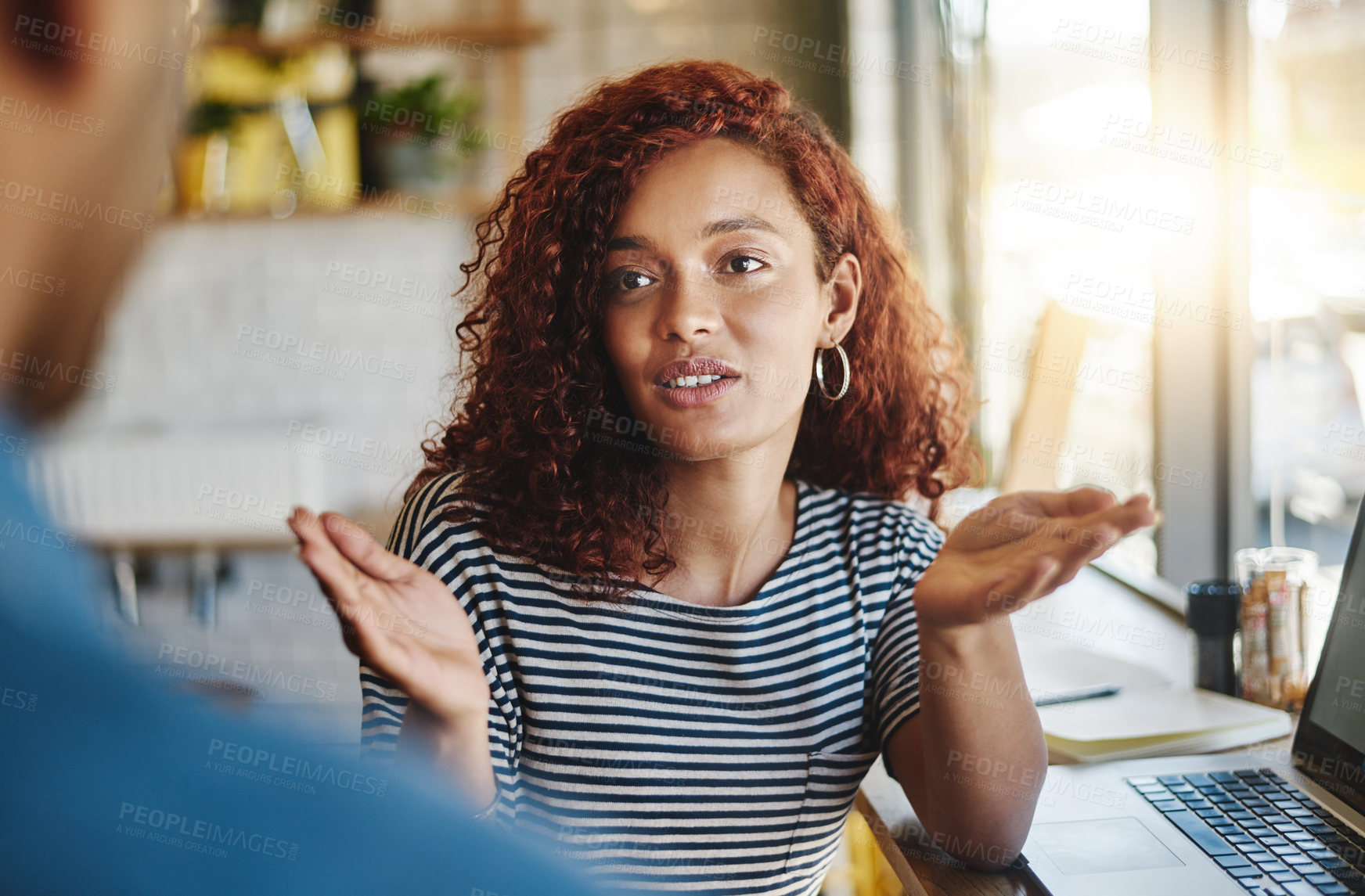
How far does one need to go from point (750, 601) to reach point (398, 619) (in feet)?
1.53

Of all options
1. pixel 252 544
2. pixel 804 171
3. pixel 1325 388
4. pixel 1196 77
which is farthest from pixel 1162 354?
pixel 252 544

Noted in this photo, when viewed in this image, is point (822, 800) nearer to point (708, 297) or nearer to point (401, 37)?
point (708, 297)

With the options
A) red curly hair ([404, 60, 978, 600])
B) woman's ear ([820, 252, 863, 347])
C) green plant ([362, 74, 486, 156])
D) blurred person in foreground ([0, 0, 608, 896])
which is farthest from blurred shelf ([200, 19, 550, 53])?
blurred person in foreground ([0, 0, 608, 896])

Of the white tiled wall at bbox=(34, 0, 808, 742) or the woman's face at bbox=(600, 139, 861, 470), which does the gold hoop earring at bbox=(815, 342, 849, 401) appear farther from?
the white tiled wall at bbox=(34, 0, 808, 742)

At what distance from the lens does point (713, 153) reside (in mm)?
1155

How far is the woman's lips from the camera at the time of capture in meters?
1.13

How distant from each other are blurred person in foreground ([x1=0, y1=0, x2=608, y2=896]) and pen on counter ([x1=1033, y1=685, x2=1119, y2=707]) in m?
1.22

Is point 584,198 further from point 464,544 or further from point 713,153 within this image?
point 464,544

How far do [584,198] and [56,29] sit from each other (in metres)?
0.99

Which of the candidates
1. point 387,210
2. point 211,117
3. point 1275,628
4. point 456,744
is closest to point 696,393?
point 456,744

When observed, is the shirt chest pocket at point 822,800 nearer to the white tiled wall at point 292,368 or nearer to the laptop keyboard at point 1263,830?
the laptop keyboard at point 1263,830

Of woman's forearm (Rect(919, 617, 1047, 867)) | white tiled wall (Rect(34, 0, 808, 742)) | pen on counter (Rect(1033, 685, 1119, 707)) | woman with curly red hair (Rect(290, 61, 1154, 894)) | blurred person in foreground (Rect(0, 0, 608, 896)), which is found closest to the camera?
blurred person in foreground (Rect(0, 0, 608, 896))

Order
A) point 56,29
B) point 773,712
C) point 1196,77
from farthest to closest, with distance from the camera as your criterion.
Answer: point 1196,77, point 773,712, point 56,29

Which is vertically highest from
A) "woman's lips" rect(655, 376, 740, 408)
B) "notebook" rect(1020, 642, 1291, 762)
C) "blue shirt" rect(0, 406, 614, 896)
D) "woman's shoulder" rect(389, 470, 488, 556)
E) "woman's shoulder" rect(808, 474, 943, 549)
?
"woman's lips" rect(655, 376, 740, 408)
